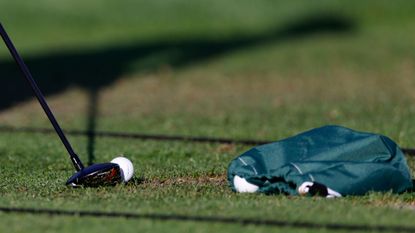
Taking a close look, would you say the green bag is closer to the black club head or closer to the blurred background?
the black club head

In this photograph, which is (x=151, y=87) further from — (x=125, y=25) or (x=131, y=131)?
(x=125, y=25)

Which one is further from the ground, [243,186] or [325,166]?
[325,166]

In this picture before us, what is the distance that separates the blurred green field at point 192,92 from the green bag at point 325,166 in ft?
0.51

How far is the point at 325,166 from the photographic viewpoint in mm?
8000

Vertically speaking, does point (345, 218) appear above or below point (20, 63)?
below

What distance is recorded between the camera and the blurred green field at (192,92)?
766 centimetres

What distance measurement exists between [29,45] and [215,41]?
13.3 ft

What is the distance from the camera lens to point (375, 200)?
25.5 ft

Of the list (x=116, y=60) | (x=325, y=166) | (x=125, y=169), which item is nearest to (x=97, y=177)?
(x=125, y=169)

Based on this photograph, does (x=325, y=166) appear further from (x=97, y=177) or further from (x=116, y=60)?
(x=116, y=60)

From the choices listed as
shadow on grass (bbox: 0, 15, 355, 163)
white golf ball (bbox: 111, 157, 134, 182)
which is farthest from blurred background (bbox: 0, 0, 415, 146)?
white golf ball (bbox: 111, 157, 134, 182)

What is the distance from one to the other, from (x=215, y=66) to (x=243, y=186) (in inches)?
499

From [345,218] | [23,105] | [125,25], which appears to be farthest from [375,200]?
[125,25]

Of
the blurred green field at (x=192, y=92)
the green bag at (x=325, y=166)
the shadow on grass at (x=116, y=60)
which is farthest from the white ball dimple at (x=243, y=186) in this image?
the shadow on grass at (x=116, y=60)
